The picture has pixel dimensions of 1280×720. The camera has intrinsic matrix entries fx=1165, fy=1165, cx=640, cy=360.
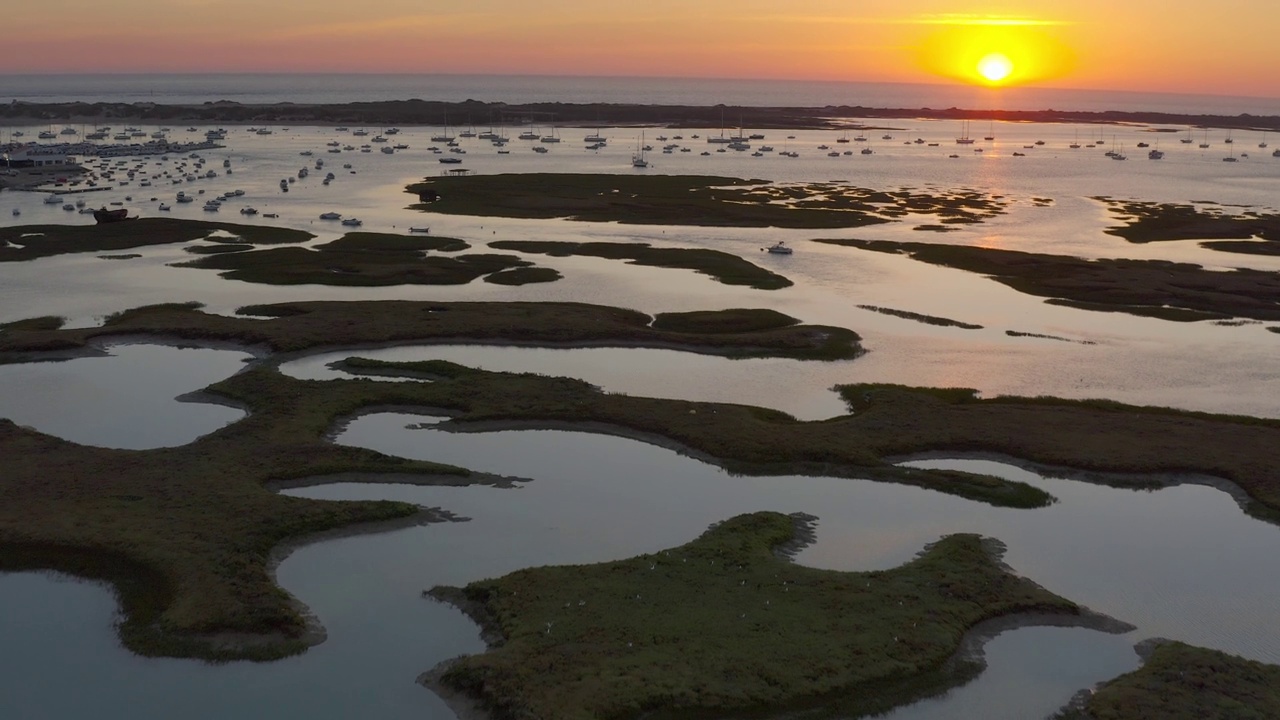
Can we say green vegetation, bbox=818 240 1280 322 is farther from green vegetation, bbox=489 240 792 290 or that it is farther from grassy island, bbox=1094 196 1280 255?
grassy island, bbox=1094 196 1280 255

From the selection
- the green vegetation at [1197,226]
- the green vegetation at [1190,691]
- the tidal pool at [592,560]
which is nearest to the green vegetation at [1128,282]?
the green vegetation at [1197,226]

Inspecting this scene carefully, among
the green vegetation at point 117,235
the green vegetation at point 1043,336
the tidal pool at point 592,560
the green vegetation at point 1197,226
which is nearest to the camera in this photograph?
the tidal pool at point 592,560

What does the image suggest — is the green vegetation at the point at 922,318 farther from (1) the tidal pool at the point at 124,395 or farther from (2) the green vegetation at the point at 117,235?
(2) the green vegetation at the point at 117,235

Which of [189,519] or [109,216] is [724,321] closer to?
[189,519]

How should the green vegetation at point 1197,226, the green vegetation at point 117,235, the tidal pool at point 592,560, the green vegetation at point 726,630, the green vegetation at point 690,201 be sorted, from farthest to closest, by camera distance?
1. the green vegetation at point 690,201
2. the green vegetation at point 1197,226
3. the green vegetation at point 117,235
4. the tidal pool at point 592,560
5. the green vegetation at point 726,630

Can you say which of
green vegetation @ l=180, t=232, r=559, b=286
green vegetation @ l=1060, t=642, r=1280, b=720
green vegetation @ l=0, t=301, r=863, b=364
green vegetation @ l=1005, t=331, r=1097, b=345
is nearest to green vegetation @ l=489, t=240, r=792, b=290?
green vegetation @ l=180, t=232, r=559, b=286

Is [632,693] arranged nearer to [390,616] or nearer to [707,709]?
[707,709]

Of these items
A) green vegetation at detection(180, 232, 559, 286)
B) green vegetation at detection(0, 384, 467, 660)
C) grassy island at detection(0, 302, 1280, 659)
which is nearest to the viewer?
green vegetation at detection(0, 384, 467, 660)

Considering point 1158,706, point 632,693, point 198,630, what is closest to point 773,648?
point 632,693
